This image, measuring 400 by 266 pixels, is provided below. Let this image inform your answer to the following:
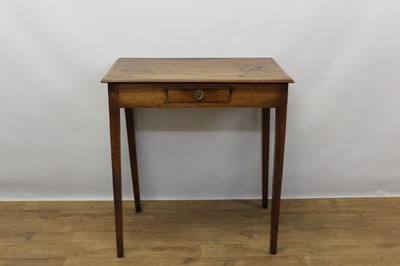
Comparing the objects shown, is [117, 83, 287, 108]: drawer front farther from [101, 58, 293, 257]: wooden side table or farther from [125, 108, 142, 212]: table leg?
[125, 108, 142, 212]: table leg

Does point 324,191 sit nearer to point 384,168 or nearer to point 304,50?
point 384,168

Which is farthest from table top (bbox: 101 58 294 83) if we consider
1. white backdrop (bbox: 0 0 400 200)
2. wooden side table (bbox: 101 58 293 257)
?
white backdrop (bbox: 0 0 400 200)

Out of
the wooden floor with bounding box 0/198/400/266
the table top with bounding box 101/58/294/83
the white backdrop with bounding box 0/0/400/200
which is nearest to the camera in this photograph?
the table top with bounding box 101/58/294/83

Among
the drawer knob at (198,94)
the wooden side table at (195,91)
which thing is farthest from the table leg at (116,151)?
the drawer knob at (198,94)

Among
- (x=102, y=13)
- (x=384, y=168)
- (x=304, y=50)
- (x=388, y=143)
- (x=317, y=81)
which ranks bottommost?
(x=384, y=168)

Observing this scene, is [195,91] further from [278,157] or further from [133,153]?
[133,153]

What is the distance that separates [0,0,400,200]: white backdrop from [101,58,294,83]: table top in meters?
0.10

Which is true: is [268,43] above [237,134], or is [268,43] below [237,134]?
above

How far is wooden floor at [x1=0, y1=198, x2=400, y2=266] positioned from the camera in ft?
6.03

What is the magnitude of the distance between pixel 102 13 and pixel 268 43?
2.62 feet

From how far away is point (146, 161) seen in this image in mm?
2211

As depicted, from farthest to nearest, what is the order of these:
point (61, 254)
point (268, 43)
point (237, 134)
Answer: point (237, 134)
point (268, 43)
point (61, 254)

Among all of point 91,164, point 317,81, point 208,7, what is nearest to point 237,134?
point 317,81

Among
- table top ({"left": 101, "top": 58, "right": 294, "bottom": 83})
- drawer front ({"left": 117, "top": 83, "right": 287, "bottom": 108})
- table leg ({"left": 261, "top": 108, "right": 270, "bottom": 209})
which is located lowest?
table leg ({"left": 261, "top": 108, "right": 270, "bottom": 209})
